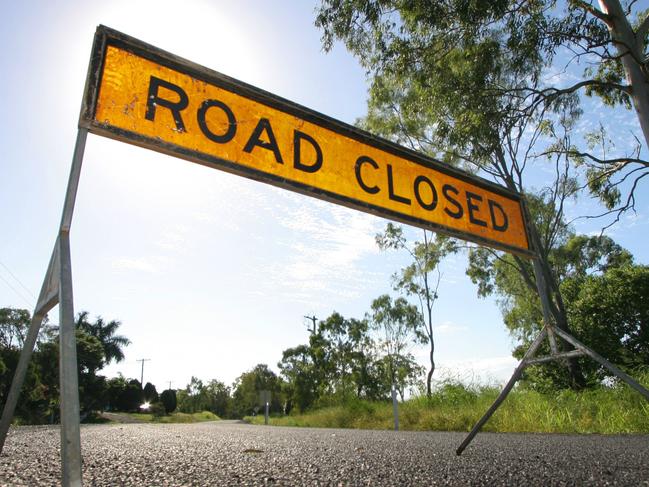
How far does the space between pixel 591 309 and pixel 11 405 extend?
1642cm

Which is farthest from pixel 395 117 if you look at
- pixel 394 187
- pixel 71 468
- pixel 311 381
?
pixel 311 381

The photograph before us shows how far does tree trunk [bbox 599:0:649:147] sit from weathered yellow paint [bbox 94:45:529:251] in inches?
156

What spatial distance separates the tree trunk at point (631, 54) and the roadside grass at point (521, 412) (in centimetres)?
404

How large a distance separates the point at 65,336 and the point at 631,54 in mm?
7426

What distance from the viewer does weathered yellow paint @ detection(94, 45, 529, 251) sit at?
5.74 feet

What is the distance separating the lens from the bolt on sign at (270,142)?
1.73 m

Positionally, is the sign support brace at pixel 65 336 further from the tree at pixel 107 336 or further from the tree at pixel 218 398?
the tree at pixel 218 398

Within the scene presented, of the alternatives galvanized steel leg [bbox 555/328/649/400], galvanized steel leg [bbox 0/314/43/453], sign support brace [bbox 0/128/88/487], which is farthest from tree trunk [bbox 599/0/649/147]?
galvanized steel leg [bbox 0/314/43/453]

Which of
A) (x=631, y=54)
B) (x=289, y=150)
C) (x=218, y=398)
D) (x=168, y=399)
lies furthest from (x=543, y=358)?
(x=218, y=398)

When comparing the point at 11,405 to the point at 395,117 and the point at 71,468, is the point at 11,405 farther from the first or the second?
the point at 395,117

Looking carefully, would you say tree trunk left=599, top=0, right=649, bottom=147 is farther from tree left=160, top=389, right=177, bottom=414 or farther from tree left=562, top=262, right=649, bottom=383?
tree left=160, top=389, right=177, bottom=414

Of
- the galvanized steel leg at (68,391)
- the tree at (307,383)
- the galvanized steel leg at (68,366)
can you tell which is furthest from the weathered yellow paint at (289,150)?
the tree at (307,383)

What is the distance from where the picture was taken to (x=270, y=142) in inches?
85.1

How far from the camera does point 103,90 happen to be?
1680 mm
